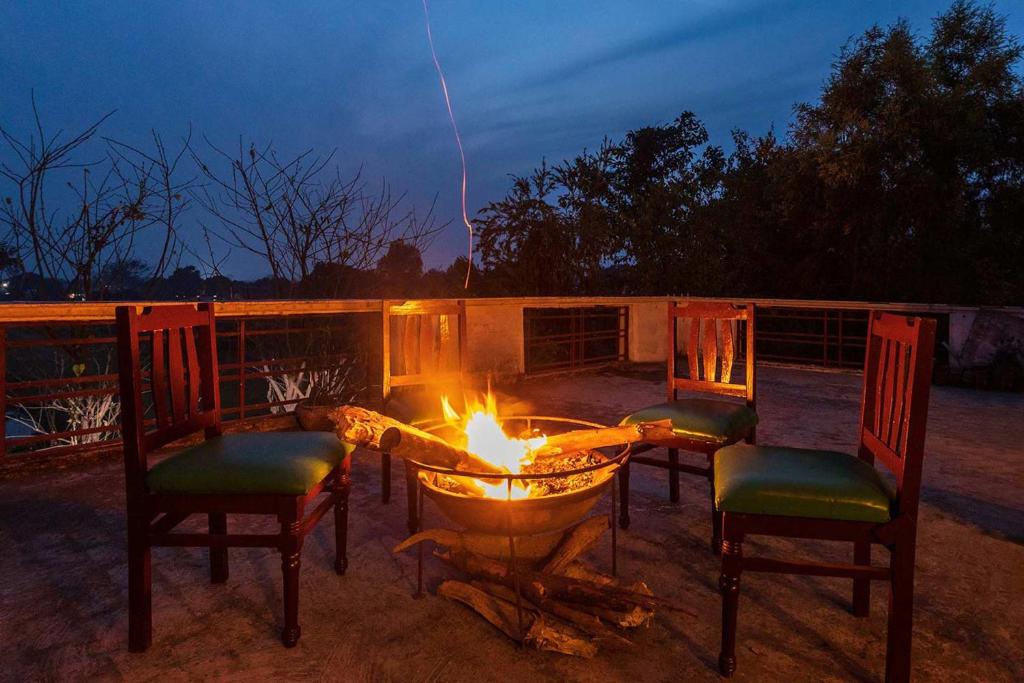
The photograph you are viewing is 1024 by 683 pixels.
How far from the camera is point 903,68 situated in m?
8.92

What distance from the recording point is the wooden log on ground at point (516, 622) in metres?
1.60

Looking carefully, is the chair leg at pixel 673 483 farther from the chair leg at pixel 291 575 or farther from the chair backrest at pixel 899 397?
the chair leg at pixel 291 575

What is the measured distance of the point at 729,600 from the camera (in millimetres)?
1510

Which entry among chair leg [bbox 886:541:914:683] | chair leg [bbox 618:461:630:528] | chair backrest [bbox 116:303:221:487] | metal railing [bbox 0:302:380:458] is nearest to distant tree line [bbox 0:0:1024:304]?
metal railing [bbox 0:302:380:458]

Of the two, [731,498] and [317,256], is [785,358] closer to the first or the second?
[317,256]

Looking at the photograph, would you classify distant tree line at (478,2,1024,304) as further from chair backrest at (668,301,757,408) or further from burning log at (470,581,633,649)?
burning log at (470,581,633,649)

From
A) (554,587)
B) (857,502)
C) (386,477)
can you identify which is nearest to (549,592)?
(554,587)

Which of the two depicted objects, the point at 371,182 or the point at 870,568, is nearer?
the point at 870,568

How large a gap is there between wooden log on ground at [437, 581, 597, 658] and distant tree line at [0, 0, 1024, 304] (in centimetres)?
334

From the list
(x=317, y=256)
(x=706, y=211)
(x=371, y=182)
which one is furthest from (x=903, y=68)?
(x=317, y=256)

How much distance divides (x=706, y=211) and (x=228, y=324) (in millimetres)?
10590

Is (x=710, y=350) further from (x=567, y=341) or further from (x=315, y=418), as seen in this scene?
(x=567, y=341)

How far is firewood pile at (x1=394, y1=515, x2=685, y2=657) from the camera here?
1.63 meters

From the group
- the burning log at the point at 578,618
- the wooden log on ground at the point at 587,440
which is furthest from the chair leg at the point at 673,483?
the burning log at the point at 578,618
